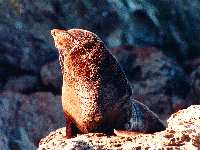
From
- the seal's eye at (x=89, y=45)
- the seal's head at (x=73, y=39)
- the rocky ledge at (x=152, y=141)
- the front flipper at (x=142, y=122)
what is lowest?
the rocky ledge at (x=152, y=141)

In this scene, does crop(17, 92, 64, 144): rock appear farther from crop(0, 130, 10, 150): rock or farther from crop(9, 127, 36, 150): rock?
crop(0, 130, 10, 150): rock

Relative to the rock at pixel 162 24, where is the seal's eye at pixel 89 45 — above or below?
below

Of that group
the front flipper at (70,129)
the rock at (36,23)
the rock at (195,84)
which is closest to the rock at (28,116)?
the rock at (36,23)

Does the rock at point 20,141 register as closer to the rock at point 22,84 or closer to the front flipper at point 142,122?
the rock at point 22,84

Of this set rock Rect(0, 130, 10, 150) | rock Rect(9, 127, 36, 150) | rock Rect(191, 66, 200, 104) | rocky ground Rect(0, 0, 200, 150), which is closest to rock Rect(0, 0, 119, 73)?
rocky ground Rect(0, 0, 200, 150)

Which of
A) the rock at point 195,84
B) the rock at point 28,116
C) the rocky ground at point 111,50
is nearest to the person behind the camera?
the rock at point 28,116

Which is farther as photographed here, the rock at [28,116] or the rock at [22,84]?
the rock at [22,84]
